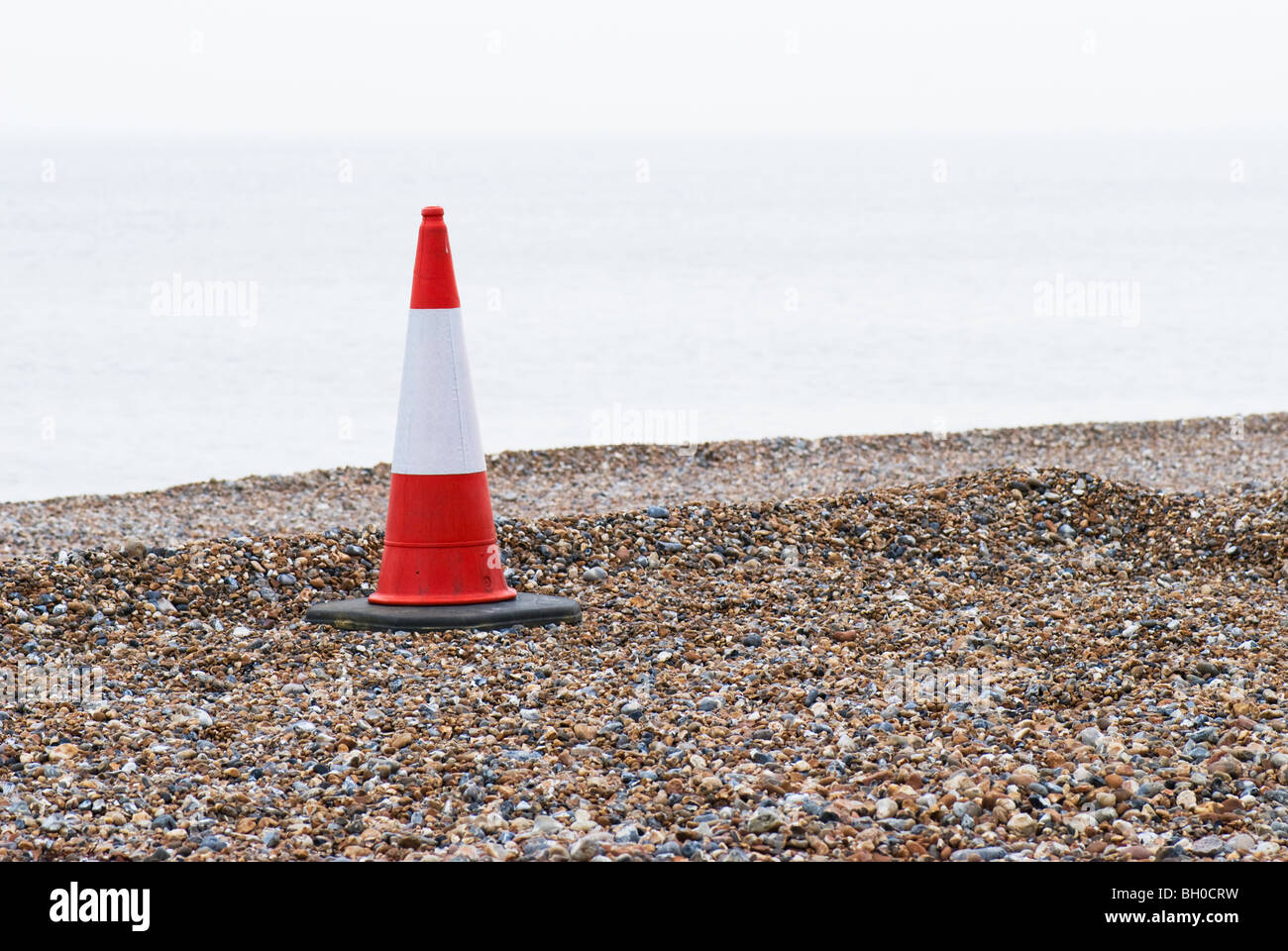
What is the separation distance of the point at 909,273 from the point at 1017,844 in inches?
1632

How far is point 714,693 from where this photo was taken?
4.14 m

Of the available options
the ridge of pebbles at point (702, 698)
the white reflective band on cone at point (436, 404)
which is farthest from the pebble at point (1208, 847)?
the white reflective band on cone at point (436, 404)

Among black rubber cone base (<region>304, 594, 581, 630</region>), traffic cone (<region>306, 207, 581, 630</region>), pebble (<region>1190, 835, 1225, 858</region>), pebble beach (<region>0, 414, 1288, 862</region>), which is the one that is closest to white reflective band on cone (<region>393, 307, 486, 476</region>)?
traffic cone (<region>306, 207, 581, 630</region>)

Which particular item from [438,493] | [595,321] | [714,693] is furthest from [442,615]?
[595,321]

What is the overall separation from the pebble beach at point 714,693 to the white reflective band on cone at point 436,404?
0.62 meters

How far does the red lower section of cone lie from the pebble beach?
0.79 ft

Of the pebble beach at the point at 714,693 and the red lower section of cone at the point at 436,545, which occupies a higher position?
the red lower section of cone at the point at 436,545

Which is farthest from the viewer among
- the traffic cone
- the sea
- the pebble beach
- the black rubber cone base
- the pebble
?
the sea

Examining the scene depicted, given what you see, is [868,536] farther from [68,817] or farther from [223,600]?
[68,817]

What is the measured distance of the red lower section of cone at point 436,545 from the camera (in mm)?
4977

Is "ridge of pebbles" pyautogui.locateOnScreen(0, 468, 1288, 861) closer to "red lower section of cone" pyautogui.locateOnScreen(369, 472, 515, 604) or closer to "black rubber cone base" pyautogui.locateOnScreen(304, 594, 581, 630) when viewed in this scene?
"black rubber cone base" pyautogui.locateOnScreen(304, 594, 581, 630)

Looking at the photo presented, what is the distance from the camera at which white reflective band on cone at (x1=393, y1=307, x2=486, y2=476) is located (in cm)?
504

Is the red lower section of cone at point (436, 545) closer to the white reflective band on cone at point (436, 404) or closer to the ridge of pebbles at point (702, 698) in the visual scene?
the white reflective band on cone at point (436, 404)

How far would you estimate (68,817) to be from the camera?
3209mm
